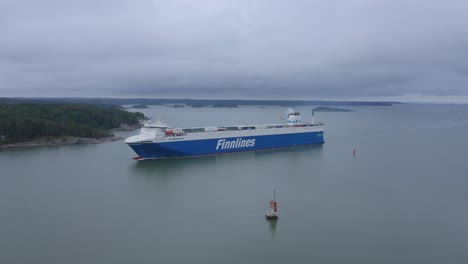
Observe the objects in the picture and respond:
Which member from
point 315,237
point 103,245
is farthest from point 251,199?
point 103,245

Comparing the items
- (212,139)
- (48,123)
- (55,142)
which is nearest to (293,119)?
(212,139)

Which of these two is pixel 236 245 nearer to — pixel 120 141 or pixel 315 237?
pixel 315 237

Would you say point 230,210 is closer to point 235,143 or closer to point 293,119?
point 235,143

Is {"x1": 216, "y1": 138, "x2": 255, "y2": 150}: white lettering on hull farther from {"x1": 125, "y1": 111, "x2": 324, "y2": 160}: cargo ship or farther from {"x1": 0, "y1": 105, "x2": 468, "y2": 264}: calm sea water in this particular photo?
{"x1": 0, "y1": 105, "x2": 468, "y2": 264}: calm sea water

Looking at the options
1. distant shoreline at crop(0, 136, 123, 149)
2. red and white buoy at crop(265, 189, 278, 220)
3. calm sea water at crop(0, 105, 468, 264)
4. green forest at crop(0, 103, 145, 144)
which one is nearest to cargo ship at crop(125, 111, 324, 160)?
calm sea water at crop(0, 105, 468, 264)

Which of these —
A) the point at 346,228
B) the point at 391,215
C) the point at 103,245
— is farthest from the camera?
the point at 391,215

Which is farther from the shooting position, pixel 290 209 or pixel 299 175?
pixel 299 175

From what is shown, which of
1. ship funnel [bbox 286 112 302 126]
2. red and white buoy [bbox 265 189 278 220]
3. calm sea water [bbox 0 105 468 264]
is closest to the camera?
calm sea water [bbox 0 105 468 264]
